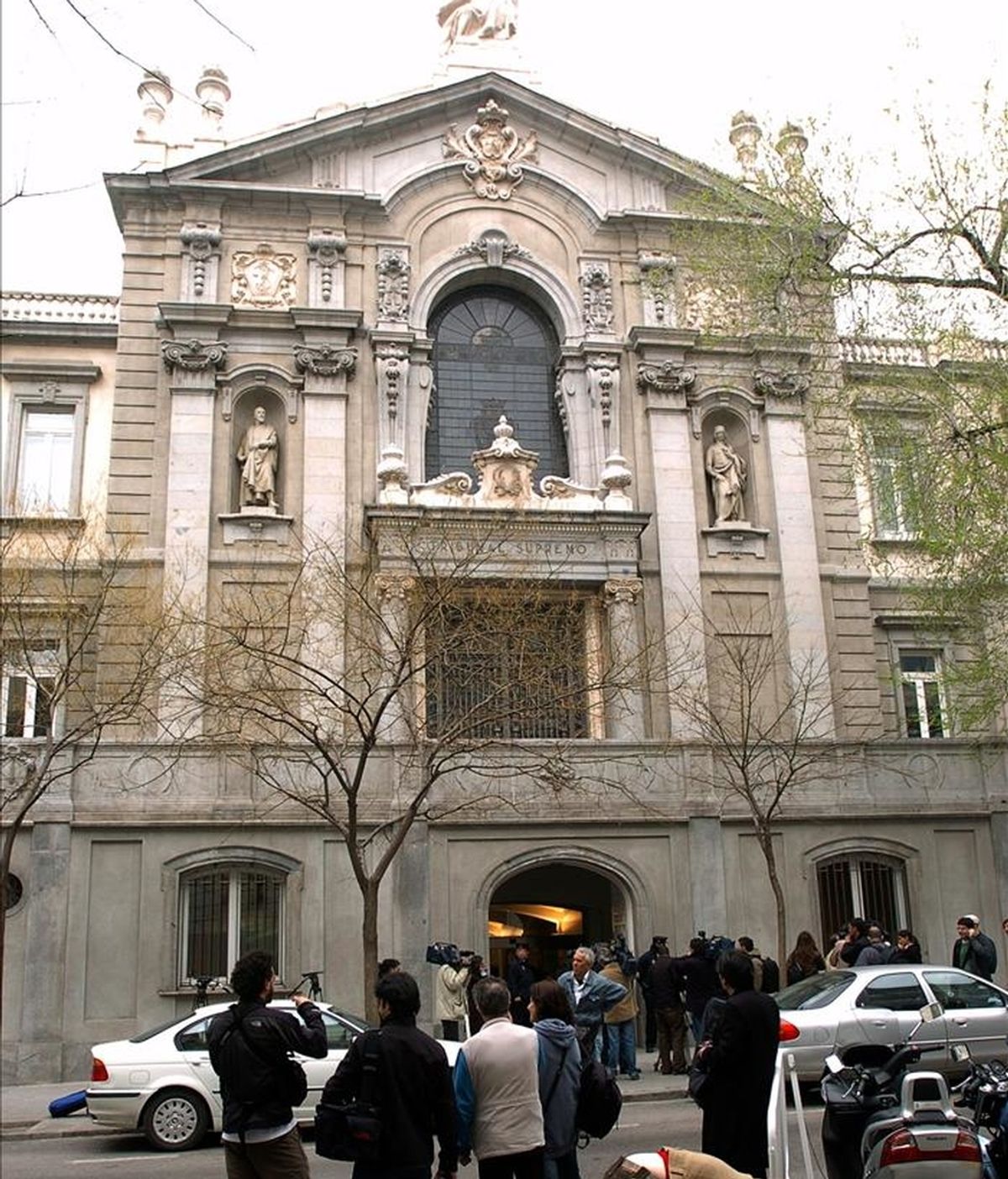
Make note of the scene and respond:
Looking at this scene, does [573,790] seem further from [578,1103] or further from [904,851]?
[578,1103]

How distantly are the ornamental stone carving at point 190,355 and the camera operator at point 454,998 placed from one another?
13543mm

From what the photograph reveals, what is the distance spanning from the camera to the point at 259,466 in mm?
26203

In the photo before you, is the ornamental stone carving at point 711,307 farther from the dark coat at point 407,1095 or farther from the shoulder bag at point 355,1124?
the shoulder bag at point 355,1124

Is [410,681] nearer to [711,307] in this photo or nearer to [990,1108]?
[711,307]

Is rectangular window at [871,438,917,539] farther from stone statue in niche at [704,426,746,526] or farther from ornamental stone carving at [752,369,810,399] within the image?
ornamental stone carving at [752,369,810,399]

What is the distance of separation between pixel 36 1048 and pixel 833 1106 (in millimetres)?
15960

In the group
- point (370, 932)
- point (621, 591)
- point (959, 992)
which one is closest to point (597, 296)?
point (621, 591)

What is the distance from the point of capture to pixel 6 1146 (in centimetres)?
1482

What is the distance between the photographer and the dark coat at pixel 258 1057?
7172 mm

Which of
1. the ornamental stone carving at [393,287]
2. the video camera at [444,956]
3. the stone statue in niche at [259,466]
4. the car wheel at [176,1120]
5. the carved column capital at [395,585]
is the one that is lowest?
the car wheel at [176,1120]

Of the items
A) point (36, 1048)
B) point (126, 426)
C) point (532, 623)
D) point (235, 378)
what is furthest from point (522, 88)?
point (36, 1048)

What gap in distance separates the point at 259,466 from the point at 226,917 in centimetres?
884

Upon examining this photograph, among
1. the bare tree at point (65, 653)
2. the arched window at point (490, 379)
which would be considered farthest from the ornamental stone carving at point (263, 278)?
the bare tree at point (65, 653)

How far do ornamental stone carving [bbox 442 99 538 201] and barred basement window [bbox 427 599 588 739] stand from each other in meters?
10.5
